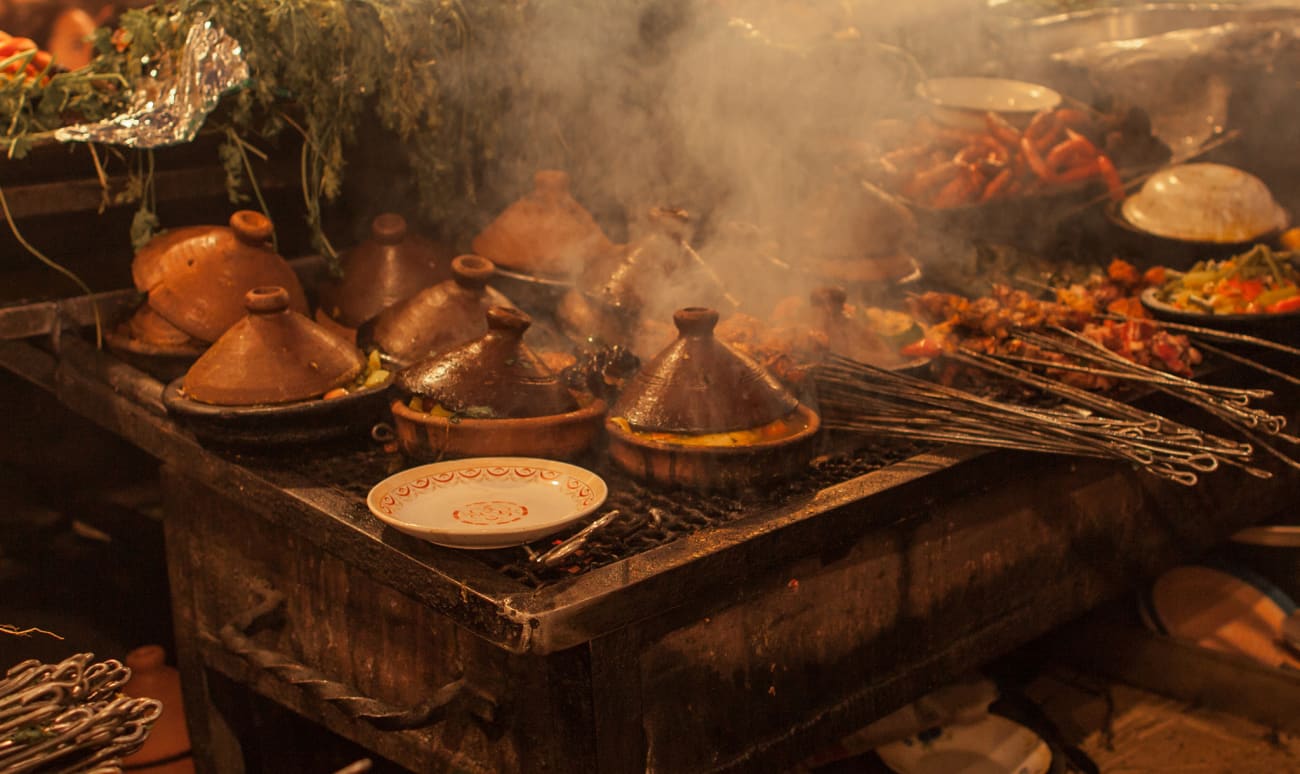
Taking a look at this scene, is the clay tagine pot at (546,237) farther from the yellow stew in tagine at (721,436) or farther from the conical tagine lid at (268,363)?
the yellow stew in tagine at (721,436)

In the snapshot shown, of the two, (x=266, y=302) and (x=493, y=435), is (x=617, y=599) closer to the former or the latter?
(x=493, y=435)

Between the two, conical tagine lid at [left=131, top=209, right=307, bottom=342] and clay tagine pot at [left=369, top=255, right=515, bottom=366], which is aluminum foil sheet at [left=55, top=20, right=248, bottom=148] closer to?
conical tagine lid at [left=131, top=209, right=307, bottom=342]

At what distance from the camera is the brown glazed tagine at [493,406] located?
3.31 m

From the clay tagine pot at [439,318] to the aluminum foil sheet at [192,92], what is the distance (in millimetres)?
934

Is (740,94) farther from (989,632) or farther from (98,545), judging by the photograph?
(98,545)

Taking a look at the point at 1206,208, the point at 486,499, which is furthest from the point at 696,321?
the point at 1206,208

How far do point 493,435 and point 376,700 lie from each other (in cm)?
78

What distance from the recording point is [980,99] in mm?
6453

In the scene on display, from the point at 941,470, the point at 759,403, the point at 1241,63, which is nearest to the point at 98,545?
the point at 759,403

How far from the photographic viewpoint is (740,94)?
5555 millimetres

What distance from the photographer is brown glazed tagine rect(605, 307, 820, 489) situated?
10.6 ft

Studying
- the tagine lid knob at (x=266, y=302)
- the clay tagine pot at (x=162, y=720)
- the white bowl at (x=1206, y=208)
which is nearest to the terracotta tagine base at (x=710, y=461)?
the tagine lid knob at (x=266, y=302)

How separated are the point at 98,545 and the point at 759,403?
3216 millimetres

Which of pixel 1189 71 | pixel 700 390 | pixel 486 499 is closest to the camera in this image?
pixel 486 499
